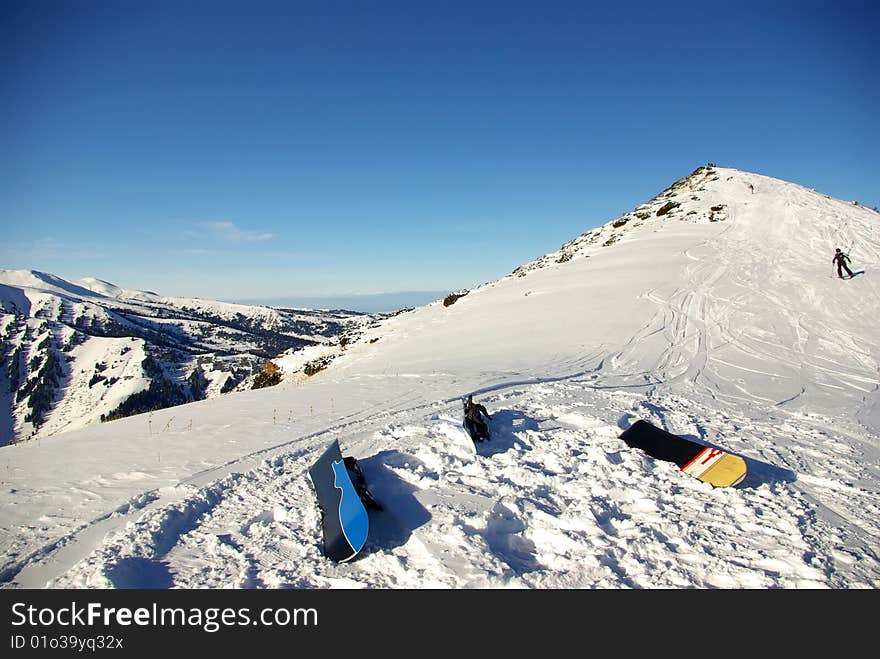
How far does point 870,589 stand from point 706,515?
1.70 metres

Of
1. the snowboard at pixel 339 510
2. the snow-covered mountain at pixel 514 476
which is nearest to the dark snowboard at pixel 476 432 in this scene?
the snow-covered mountain at pixel 514 476

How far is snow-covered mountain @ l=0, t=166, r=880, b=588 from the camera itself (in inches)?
204

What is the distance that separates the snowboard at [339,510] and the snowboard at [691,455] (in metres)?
5.55

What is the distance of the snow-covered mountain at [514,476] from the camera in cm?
518

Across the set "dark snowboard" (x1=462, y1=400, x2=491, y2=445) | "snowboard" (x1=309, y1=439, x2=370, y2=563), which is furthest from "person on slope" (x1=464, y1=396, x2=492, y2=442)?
"snowboard" (x1=309, y1=439, x2=370, y2=563)

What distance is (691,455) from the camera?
24.1ft

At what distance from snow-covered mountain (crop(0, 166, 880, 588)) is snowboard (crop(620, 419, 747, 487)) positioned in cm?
20

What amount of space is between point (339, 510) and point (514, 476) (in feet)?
10.3

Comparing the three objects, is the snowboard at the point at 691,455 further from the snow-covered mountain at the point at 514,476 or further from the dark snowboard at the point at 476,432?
the dark snowboard at the point at 476,432

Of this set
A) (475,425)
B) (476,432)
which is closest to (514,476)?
(476,432)

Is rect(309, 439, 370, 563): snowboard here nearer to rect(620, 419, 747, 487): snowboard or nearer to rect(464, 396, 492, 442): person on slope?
rect(464, 396, 492, 442): person on slope
